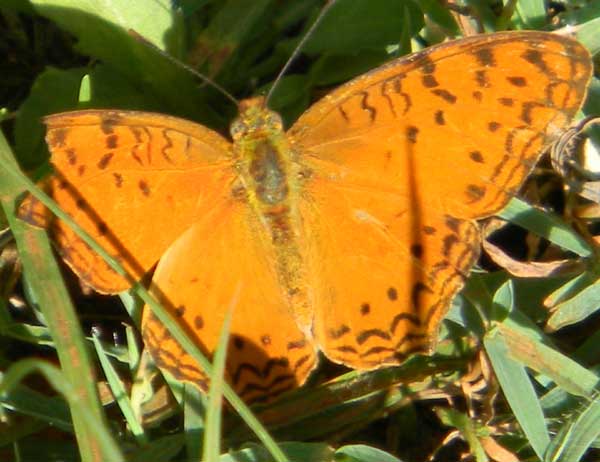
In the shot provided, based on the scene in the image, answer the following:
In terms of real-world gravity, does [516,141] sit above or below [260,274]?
above

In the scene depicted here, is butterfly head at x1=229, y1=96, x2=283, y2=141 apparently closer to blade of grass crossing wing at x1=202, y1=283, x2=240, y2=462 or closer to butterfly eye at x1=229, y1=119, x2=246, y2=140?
butterfly eye at x1=229, y1=119, x2=246, y2=140

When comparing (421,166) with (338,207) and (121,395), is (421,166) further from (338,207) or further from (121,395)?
(121,395)

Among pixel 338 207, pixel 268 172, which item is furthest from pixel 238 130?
pixel 338 207

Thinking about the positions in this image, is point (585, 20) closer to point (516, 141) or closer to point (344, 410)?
point (516, 141)

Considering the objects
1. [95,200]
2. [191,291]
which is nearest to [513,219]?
[191,291]

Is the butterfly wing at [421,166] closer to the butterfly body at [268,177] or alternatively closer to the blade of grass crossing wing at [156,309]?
the butterfly body at [268,177]

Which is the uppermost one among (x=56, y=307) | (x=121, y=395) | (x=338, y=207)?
(x=338, y=207)

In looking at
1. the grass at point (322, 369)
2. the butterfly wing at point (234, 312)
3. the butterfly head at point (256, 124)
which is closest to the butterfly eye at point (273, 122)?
the butterfly head at point (256, 124)
